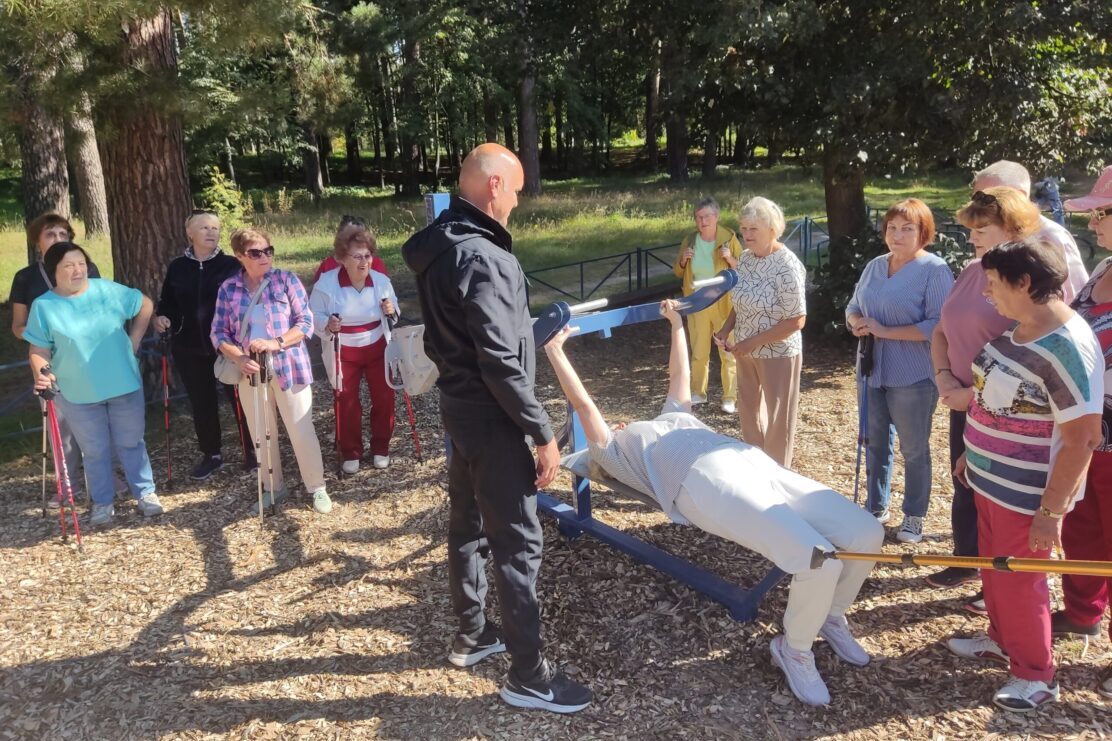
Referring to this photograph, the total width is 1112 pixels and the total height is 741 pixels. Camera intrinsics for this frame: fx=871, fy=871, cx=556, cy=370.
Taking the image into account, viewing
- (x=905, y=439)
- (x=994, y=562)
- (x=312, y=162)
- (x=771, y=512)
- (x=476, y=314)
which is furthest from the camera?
(x=312, y=162)

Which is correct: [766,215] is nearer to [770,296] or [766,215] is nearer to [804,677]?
[770,296]

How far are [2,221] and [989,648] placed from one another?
27490mm

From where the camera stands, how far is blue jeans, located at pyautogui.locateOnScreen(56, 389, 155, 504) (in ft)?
15.5

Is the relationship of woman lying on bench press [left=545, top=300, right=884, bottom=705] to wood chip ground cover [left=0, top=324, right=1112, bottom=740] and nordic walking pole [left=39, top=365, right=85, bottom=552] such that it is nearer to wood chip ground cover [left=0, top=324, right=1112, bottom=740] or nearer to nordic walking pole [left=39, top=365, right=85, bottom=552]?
wood chip ground cover [left=0, top=324, right=1112, bottom=740]

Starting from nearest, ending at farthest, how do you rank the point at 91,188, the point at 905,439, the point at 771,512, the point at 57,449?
the point at 771,512, the point at 905,439, the point at 57,449, the point at 91,188

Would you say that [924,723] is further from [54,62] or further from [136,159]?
[136,159]

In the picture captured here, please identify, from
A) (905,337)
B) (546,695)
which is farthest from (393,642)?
(905,337)

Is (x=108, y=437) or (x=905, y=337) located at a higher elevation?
(x=905, y=337)

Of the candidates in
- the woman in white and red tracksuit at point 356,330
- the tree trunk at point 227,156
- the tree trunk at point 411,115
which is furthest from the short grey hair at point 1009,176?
the tree trunk at point 227,156

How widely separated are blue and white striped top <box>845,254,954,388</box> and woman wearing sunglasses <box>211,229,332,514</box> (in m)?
2.94

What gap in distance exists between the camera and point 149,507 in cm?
495

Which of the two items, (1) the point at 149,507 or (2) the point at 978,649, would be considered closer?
(2) the point at 978,649

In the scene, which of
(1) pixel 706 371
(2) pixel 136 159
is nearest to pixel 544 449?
(1) pixel 706 371

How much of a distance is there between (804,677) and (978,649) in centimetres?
76
